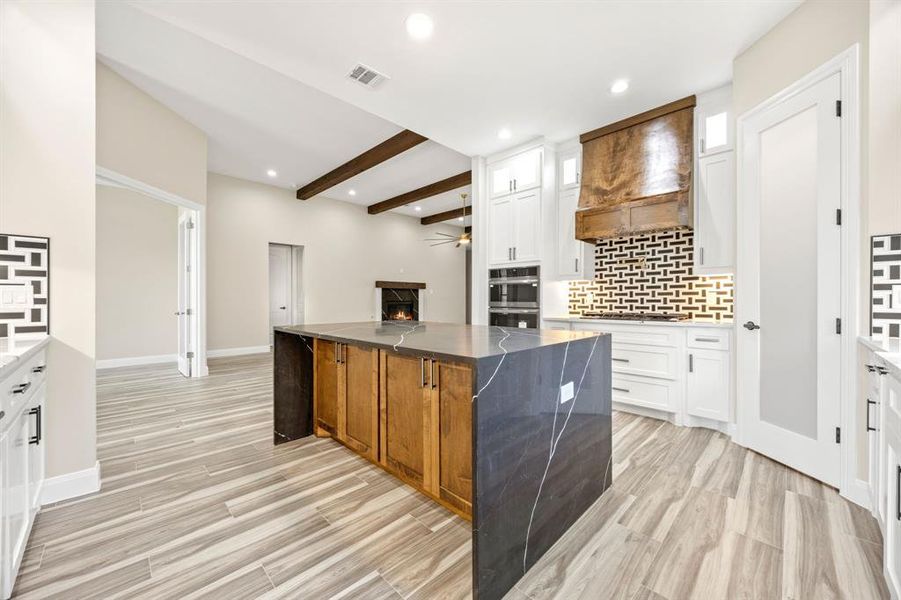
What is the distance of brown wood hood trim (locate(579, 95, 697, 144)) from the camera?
10.9ft

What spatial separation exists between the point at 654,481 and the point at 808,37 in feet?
9.46

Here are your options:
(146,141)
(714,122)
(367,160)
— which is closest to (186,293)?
(146,141)

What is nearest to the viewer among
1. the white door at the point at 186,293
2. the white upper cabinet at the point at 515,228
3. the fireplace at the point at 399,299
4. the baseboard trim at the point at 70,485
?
the baseboard trim at the point at 70,485

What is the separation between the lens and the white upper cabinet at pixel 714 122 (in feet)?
10.2

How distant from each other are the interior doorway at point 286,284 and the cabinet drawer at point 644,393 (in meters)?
6.07

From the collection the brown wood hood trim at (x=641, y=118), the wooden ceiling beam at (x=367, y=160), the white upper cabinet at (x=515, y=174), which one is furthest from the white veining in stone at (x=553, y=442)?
the wooden ceiling beam at (x=367, y=160)

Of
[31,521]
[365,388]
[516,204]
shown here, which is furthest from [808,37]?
[31,521]

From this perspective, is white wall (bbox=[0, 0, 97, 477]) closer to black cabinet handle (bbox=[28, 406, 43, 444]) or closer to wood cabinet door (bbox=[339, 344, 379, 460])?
black cabinet handle (bbox=[28, 406, 43, 444])

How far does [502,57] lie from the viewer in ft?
9.14

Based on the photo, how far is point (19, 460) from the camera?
1460mm

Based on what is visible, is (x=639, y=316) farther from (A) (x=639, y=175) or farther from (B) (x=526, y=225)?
(B) (x=526, y=225)

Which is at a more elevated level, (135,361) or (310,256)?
(310,256)

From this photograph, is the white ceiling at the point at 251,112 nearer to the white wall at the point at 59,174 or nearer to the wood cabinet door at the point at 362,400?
the white wall at the point at 59,174

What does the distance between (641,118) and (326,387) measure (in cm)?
373
